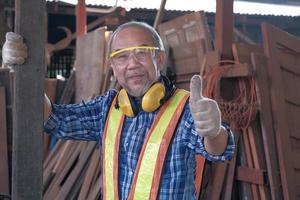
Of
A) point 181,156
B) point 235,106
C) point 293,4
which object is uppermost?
point 293,4

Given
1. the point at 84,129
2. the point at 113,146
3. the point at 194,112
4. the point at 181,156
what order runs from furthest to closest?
the point at 84,129, the point at 113,146, the point at 181,156, the point at 194,112

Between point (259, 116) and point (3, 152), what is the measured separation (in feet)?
12.0

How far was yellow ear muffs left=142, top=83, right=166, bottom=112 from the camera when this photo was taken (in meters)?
1.93

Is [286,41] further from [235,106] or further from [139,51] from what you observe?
[139,51]

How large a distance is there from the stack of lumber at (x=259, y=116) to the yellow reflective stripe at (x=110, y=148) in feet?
5.49

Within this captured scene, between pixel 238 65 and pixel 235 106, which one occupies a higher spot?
pixel 238 65

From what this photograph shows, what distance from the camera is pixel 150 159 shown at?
1.91 meters

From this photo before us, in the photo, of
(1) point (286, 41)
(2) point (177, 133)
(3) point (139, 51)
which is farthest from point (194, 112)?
(1) point (286, 41)

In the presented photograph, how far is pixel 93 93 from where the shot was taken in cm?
623

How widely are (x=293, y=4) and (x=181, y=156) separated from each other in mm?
8767

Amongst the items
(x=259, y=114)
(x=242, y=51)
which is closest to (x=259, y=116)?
(x=259, y=114)

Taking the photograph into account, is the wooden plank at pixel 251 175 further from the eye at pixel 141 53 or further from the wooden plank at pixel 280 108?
the eye at pixel 141 53

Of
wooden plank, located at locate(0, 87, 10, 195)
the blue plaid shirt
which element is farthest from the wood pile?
wooden plank, located at locate(0, 87, 10, 195)

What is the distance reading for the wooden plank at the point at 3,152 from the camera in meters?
5.93
